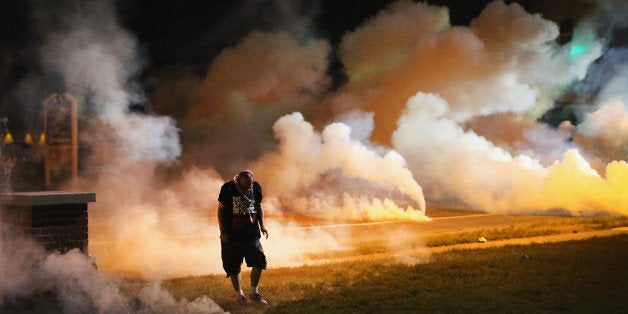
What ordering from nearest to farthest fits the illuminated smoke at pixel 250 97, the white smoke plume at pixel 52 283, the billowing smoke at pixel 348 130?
the white smoke plume at pixel 52 283
the billowing smoke at pixel 348 130
the illuminated smoke at pixel 250 97

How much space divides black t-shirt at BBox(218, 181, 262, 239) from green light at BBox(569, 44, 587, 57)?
15.2 m

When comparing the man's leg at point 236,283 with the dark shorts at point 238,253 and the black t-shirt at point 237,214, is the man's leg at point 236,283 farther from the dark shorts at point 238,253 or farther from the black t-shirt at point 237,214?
the black t-shirt at point 237,214

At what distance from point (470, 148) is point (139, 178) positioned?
948 centimetres

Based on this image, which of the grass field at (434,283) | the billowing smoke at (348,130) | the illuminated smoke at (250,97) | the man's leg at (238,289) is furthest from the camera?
the illuminated smoke at (250,97)

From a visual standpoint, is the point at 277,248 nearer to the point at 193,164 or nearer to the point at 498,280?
the point at 498,280

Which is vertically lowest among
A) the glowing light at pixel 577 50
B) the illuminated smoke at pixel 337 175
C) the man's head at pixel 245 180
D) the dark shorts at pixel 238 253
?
the dark shorts at pixel 238 253

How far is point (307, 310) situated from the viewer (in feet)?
20.5

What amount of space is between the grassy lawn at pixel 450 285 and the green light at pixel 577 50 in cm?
1096

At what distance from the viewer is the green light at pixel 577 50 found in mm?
18897

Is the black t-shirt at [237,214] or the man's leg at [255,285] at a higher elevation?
the black t-shirt at [237,214]

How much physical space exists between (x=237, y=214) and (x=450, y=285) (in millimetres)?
2721

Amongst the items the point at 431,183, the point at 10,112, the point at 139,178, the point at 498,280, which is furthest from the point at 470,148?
the point at 10,112

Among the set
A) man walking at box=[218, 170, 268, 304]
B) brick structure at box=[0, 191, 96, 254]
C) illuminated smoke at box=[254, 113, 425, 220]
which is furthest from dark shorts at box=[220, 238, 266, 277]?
illuminated smoke at box=[254, 113, 425, 220]

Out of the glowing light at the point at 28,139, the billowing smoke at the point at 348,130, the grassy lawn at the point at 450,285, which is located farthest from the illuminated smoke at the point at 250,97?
the grassy lawn at the point at 450,285
